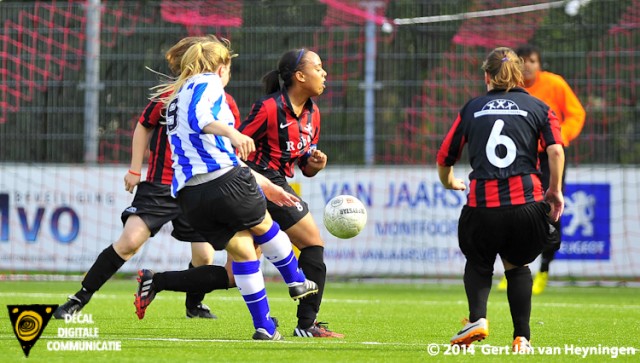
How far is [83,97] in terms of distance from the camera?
581 inches

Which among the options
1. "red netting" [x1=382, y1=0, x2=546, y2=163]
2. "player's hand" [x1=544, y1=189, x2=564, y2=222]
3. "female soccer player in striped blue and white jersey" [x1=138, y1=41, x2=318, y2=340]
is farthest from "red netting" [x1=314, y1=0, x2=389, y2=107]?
"player's hand" [x1=544, y1=189, x2=564, y2=222]

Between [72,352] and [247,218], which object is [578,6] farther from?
[72,352]

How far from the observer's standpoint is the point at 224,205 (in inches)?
254

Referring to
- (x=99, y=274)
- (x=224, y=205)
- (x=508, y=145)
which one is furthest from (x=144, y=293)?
(x=508, y=145)

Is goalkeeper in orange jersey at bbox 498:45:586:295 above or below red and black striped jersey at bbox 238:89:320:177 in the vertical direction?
above

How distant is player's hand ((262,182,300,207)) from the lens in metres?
6.86

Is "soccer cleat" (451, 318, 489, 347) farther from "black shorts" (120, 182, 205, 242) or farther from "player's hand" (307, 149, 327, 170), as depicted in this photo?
"black shorts" (120, 182, 205, 242)

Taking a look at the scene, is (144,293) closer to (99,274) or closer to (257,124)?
(99,274)

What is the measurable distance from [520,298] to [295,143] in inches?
73.9

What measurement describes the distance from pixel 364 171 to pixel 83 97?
11.7 feet

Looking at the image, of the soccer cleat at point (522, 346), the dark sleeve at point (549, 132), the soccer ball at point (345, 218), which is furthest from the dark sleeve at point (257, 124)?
the soccer cleat at point (522, 346)

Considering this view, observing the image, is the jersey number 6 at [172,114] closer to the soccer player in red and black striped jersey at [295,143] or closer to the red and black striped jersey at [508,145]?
the soccer player in red and black striped jersey at [295,143]

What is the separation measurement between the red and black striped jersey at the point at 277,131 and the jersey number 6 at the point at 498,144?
1566mm

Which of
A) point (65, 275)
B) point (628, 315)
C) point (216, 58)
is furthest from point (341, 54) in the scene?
point (216, 58)
